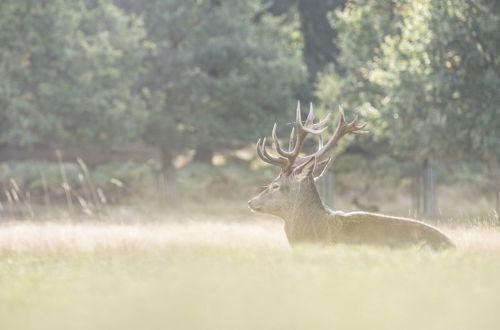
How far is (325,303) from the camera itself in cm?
488

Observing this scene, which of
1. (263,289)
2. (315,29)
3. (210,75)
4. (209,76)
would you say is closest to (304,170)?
(263,289)

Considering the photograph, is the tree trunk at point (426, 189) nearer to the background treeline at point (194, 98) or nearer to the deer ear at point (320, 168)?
the background treeline at point (194, 98)

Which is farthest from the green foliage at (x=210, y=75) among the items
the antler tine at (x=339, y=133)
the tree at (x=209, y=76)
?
the antler tine at (x=339, y=133)

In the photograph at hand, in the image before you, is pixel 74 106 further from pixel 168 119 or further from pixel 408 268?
pixel 408 268

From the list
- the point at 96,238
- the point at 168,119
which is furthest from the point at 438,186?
the point at 96,238

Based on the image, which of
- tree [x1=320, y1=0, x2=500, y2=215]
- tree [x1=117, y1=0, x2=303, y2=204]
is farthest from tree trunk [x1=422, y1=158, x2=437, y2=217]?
tree [x1=117, y1=0, x2=303, y2=204]

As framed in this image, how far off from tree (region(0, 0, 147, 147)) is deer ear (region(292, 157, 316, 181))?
1738cm

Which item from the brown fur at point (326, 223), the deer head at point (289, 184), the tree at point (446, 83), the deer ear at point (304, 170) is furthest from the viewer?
the tree at point (446, 83)

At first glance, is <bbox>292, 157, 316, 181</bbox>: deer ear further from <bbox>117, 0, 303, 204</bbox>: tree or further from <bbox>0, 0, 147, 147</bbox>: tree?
<bbox>117, 0, 303, 204</bbox>: tree

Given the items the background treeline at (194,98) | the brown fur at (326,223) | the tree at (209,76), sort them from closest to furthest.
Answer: the brown fur at (326,223), the background treeline at (194,98), the tree at (209,76)

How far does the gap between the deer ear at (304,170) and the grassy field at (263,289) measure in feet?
3.91

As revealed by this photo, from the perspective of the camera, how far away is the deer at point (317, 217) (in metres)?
7.20

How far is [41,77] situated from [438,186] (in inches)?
663

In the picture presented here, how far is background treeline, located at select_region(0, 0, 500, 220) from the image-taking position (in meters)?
22.9
